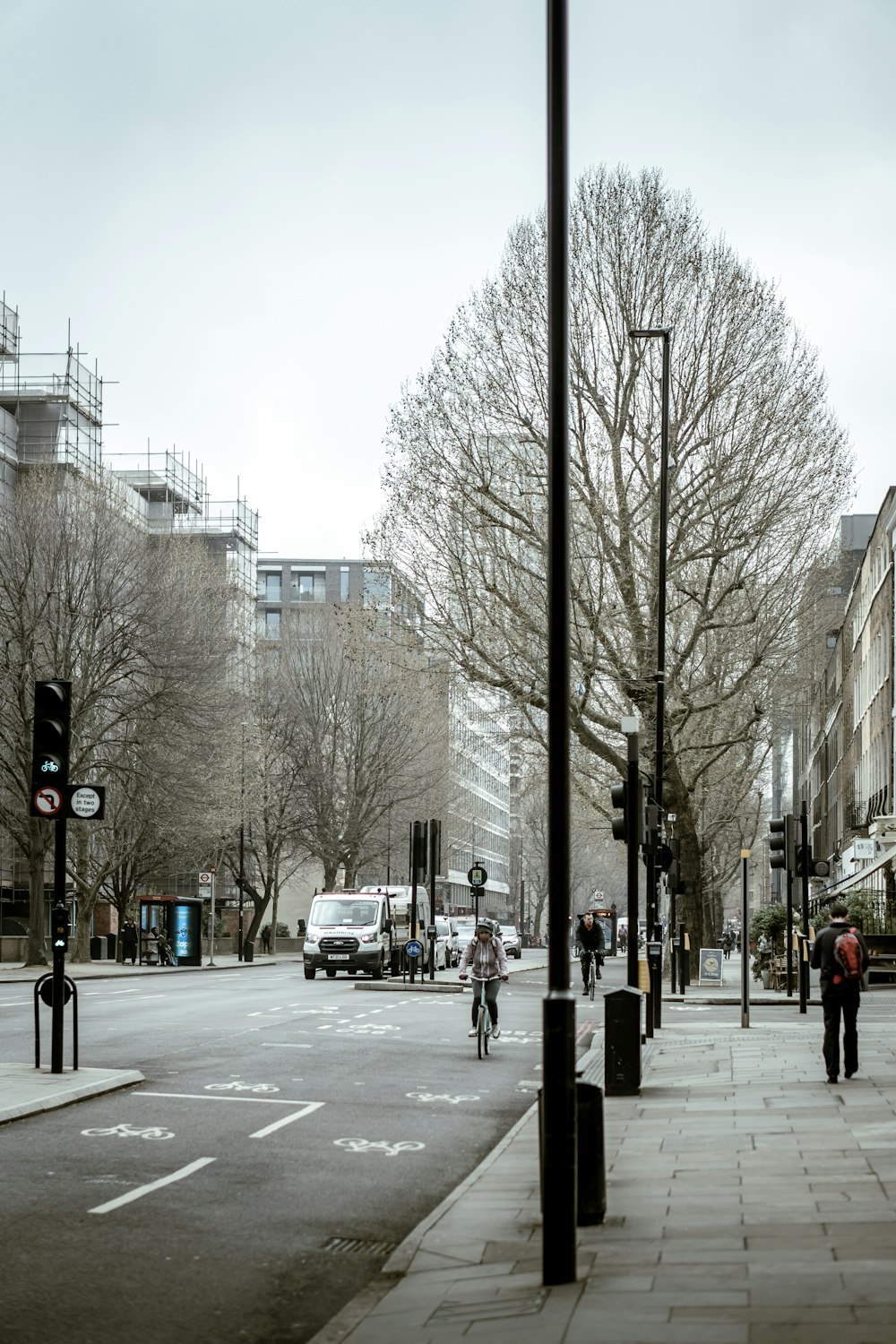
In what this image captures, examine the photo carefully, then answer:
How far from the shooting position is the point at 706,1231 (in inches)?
298

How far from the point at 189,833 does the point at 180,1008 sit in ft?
80.8

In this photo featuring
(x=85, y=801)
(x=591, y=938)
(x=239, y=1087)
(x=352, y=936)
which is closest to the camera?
(x=239, y=1087)

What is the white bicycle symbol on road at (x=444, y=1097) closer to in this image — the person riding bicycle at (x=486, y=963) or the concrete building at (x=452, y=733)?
the person riding bicycle at (x=486, y=963)

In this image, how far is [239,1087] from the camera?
14.9 meters

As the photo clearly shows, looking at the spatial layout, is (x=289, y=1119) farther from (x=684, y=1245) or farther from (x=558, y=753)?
(x=558, y=753)

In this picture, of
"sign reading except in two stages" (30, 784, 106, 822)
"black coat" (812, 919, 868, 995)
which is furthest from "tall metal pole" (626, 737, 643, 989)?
"sign reading except in two stages" (30, 784, 106, 822)

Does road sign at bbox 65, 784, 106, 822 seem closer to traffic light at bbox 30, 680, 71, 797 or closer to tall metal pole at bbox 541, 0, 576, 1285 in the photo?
traffic light at bbox 30, 680, 71, 797

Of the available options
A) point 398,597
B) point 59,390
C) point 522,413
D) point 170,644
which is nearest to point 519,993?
point 398,597

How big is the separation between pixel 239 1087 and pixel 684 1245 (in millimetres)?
8294

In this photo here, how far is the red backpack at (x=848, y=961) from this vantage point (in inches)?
590

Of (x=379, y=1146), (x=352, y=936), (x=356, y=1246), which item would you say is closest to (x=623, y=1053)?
(x=379, y=1146)

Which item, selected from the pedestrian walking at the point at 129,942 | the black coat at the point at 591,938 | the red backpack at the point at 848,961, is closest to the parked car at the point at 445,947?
the pedestrian walking at the point at 129,942

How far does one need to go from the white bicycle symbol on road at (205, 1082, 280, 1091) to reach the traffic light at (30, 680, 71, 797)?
3.01 metres

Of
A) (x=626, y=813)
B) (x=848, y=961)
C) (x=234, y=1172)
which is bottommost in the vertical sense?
(x=234, y=1172)
